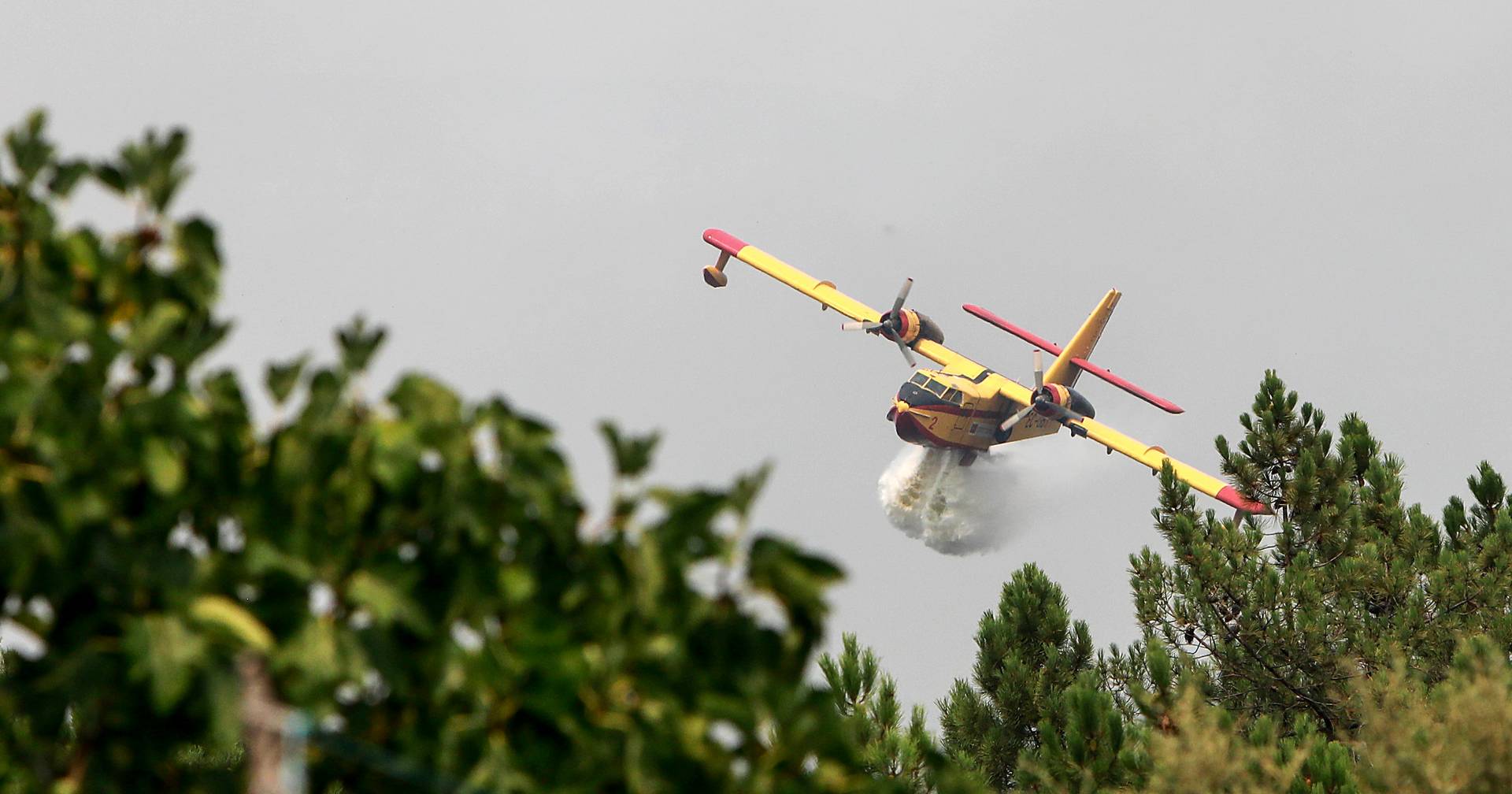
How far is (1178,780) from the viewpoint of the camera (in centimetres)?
1039

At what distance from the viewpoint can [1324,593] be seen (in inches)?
1155

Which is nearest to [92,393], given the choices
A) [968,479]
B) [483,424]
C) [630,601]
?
[483,424]

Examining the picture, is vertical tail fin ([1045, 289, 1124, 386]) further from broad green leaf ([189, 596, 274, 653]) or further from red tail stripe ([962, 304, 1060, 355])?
broad green leaf ([189, 596, 274, 653])

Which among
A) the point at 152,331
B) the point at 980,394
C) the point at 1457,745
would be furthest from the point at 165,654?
the point at 980,394

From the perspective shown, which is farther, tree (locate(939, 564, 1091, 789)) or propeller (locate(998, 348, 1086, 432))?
propeller (locate(998, 348, 1086, 432))

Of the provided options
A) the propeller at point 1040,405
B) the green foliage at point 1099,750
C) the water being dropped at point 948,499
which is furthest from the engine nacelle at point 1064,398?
the green foliage at point 1099,750

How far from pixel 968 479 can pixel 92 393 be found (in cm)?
6483

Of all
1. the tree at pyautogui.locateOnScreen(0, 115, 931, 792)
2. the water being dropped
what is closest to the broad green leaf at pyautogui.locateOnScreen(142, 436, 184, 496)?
the tree at pyautogui.locateOnScreen(0, 115, 931, 792)

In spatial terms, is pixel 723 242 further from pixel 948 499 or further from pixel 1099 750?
pixel 1099 750

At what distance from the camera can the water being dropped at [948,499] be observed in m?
63.7

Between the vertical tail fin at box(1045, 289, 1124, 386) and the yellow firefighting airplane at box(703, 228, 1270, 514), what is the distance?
4 centimetres

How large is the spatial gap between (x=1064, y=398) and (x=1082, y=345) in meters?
4.31

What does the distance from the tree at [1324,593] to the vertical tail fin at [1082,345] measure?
83.5 feet

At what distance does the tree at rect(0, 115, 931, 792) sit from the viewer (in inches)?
Result: 142
